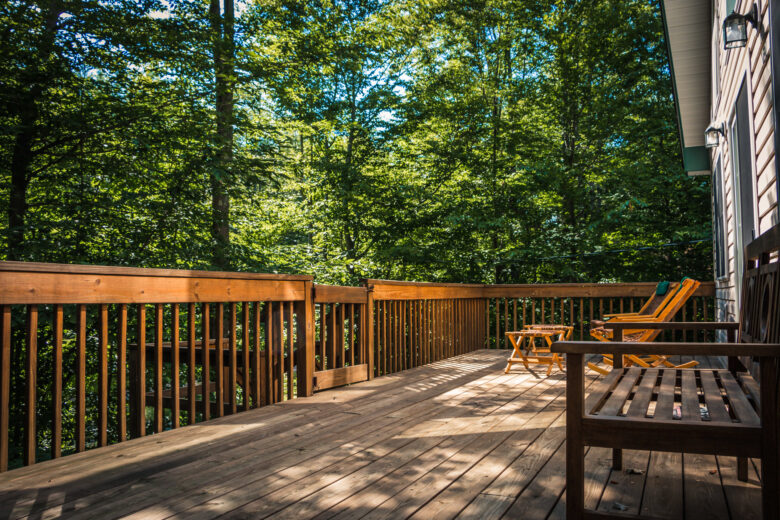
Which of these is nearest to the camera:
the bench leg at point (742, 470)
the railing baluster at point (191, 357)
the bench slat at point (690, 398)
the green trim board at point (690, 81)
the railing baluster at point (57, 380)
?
the bench slat at point (690, 398)

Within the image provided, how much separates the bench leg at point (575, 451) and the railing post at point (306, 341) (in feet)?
8.95

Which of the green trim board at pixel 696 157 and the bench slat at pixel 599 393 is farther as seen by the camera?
the green trim board at pixel 696 157

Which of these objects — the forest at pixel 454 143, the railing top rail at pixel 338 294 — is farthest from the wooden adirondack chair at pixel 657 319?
the forest at pixel 454 143

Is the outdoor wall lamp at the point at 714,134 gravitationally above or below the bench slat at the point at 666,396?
above

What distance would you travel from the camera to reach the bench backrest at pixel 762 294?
2012 mm

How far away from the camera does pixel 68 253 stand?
6590 millimetres

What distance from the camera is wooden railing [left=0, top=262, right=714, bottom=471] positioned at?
7.99ft

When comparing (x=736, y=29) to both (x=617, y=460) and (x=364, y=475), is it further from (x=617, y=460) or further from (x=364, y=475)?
(x=364, y=475)

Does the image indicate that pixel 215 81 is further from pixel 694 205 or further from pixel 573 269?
pixel 694 205

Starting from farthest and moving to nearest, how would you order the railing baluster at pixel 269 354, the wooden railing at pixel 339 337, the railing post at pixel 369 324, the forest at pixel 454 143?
the forest at pixel 454 143 < the railing post at pixel 369 324 < the wooden railing at pixel 339 337 < the railing baluster at pixel 269 354

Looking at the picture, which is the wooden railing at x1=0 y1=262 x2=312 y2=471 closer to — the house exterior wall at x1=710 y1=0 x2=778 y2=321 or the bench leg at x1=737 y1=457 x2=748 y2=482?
the bench leg at x1=737 y1=457 x2=748 y2=482

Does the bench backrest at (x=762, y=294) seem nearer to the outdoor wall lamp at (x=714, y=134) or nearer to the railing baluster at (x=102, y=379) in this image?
the railing baluster at (x=102, y=379)

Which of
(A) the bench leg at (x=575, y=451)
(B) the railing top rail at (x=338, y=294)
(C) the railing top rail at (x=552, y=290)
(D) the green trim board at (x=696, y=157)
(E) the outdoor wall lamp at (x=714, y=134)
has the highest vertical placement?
(D) the green trim board at (x=696, y=157)

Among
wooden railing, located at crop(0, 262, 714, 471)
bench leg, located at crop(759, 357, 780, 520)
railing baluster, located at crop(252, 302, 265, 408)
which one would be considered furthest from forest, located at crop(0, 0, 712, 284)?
bench leg, located at crop(759, 357, 780, 520)
